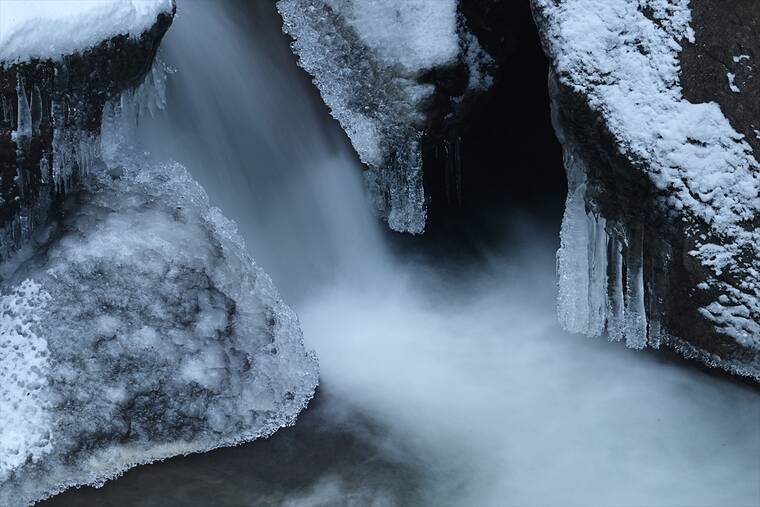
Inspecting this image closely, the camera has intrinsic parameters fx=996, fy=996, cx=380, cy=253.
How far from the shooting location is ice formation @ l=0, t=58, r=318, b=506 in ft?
10.4

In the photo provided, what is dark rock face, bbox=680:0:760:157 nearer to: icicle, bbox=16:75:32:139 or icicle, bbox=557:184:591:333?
icicle, bbox=557:184:591:333

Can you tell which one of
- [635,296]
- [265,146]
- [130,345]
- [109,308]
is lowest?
[130,345]

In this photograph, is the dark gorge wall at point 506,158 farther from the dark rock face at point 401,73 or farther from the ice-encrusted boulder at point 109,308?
the ice-encrusted boulder at point 109,308

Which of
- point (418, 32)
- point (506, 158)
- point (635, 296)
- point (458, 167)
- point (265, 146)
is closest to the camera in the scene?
point (635, 296)

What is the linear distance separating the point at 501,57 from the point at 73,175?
6.15 ft

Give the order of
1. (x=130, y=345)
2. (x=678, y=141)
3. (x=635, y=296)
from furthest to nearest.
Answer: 1. (x=635, y=296)
2. (x=678, y=141)
3. (x=130, y=345)

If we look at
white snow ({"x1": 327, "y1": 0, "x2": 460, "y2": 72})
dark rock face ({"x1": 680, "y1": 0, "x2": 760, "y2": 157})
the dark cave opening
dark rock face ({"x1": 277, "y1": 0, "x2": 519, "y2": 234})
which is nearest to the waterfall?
dark rock face ({"x1": 277, "y1": 0, "x2": 519, "y2": 234})

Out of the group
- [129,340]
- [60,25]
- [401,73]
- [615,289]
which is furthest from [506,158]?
[60,25]

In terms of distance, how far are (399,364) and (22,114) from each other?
5.46 feet

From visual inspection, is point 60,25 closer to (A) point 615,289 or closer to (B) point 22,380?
(B) point 22,380

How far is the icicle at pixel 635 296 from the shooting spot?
11.8ft

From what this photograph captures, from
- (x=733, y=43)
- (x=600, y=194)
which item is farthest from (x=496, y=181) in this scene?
(x=733, y=43)

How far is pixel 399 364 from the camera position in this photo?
391 centimetres

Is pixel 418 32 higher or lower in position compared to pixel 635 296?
higher
